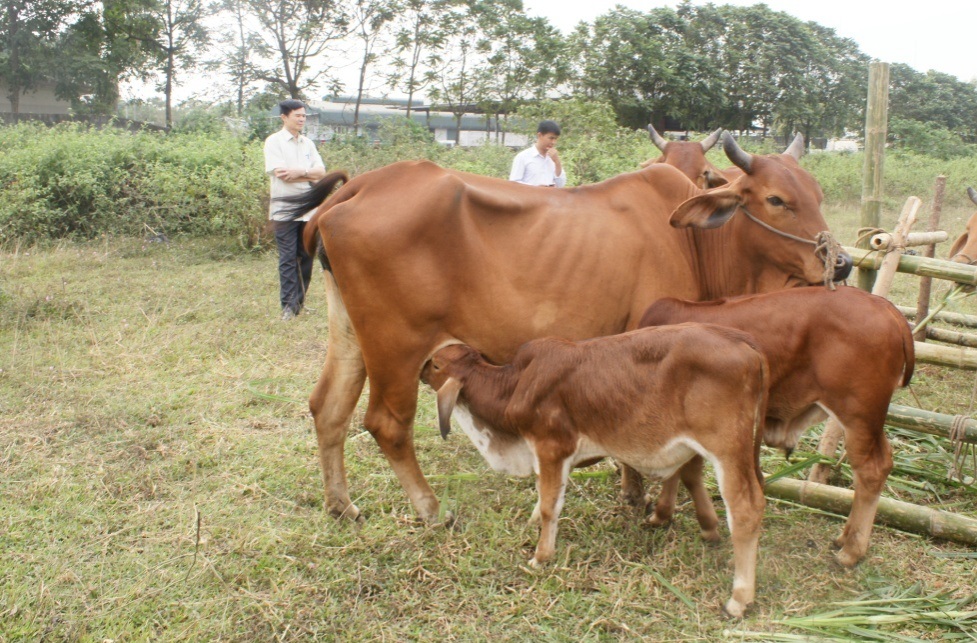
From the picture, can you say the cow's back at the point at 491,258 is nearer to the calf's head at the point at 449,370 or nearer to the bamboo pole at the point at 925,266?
the calf's head at the point at 449,370

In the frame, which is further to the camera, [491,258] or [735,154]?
[735,154]

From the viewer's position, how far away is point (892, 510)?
3.51 meters

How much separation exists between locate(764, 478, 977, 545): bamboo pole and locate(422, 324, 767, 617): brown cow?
0.72m

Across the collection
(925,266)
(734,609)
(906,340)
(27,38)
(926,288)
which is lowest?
(734,609)

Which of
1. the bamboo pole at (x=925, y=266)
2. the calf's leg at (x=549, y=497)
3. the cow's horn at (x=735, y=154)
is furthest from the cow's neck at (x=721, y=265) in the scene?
the calf's leg at (x=549, y=497)

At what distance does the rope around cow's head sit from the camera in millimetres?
3340

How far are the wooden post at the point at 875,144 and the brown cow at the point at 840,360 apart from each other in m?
1.45

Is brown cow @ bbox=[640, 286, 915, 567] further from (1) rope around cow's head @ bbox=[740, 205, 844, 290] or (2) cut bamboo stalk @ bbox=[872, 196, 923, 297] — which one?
(2) cut bamboo stalk @ bbox=[872, 196, 923, 297]

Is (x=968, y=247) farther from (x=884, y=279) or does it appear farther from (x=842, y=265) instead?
(x=842, y=265)

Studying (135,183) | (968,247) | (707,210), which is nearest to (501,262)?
(707,210)

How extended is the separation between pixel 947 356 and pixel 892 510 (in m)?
1.10

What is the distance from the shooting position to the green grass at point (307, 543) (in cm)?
301

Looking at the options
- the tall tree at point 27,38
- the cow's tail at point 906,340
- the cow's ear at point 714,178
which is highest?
the tall tree at point 27,38

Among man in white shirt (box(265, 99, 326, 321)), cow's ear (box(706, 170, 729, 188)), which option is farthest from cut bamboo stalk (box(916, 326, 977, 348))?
man in white shirt (box(265, 99, 326, 321))
